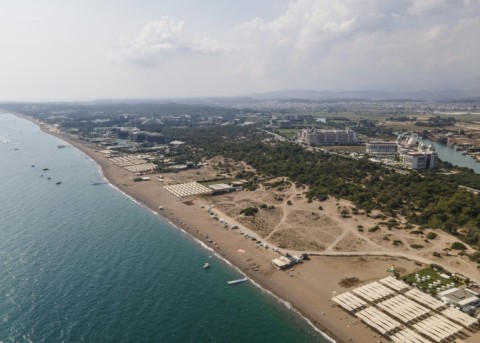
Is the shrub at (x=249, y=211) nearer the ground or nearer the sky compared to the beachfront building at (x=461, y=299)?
nearer the ground

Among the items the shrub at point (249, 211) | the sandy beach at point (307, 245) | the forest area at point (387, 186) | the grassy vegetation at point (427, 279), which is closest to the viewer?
the sandy beach at point (307, 245)

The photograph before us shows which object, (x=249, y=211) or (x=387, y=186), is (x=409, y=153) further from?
(x=249, y=211)

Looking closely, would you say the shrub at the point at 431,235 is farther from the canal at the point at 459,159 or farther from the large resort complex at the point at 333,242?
the canal at the point at 459,159

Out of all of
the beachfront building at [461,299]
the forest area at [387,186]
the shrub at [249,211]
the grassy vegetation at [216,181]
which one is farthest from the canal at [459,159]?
the beachfront building at [461,299]

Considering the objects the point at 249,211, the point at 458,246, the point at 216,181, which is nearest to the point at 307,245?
the point at 249,211

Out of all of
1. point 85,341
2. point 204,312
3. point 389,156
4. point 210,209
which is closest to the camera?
point 85,341

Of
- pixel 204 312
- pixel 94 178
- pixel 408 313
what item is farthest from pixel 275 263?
pixel 94 178

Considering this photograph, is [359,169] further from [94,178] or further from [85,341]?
[85,341]
